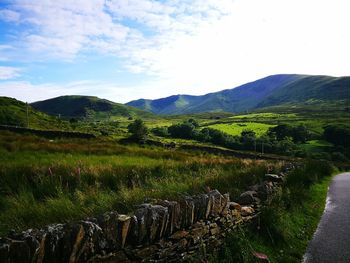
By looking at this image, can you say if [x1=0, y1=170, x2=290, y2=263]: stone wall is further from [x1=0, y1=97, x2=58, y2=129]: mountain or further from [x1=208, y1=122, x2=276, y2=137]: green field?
[x1=208, y1=122, x2=276, y2=137]: green field

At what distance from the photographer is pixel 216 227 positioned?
276 inches

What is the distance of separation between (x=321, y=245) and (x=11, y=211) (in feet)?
23.8

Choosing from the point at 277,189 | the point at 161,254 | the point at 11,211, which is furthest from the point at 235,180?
the point at 11,211

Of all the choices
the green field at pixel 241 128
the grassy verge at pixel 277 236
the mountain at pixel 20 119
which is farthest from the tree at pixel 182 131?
the grassy verge at pixel 277 236

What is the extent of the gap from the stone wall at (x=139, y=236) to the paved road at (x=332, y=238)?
2.19 metres

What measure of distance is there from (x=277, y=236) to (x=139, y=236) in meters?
4.64

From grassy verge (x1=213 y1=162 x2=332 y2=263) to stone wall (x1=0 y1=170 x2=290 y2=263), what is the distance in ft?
1.11

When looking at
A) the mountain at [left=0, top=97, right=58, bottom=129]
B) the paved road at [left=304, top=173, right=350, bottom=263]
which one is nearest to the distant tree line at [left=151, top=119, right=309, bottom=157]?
the mountain at [left=0, top=97, right=58, bottom=129]

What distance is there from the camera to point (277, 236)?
8.52 m

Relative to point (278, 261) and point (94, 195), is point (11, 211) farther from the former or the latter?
point (278, 261)

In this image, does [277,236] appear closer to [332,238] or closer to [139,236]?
[332,238]

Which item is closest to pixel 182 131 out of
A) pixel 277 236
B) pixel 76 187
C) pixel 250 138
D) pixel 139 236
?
pixel 250 138

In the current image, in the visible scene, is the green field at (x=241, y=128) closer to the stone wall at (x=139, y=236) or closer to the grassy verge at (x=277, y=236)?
the grassy verge at (x=277, y=236)

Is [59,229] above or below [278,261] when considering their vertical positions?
above
